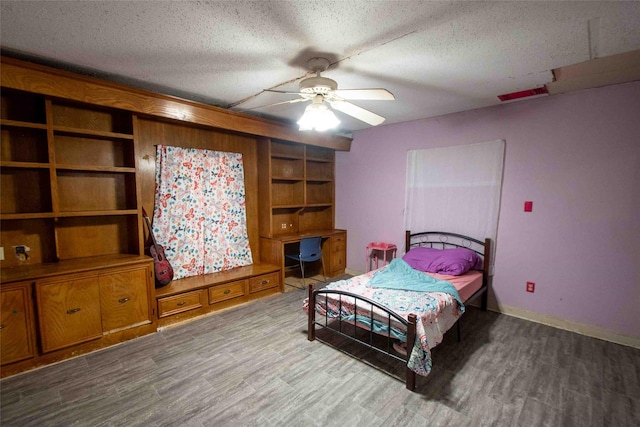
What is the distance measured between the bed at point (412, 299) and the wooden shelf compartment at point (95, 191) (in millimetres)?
2175

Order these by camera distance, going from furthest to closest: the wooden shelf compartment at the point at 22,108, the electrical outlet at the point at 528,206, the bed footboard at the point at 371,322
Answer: the electrical outlet at the point at 528,206
the wooden shelf compartment at the point at 22,108
the bed footboard at the point at 371,322

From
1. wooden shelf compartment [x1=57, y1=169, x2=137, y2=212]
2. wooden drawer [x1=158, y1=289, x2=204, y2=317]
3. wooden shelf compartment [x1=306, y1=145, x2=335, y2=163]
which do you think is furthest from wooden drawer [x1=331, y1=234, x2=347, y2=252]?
wooden shelf compartment [x1=57, y1=169, x2=137, y2=212]

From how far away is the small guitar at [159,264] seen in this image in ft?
9.92

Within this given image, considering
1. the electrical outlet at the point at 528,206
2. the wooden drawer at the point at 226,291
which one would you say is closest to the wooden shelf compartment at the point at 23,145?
the wooden drawer at the point at 226,291

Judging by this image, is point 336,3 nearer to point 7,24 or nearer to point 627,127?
point 7,24

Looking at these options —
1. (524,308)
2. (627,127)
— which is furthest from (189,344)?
(627,127)

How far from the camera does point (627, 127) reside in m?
2.59

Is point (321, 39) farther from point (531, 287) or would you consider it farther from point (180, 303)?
point (531, 287)

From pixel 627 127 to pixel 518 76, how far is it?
116 cm

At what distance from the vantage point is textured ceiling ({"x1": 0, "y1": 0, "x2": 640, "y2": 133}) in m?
1.56

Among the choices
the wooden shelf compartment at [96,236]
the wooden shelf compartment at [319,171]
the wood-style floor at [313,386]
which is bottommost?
the wood-style floor at [313,386]

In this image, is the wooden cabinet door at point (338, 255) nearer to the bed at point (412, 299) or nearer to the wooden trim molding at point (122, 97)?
the bed at point (412, 299)

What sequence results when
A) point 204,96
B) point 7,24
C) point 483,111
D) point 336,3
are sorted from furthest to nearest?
point 483,111
point 204,96
point 7,24
point 336,3

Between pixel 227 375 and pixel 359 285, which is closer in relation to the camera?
pixel 227 375
